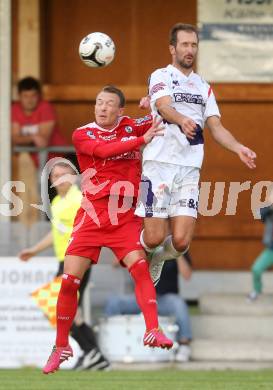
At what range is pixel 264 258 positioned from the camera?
15.5m

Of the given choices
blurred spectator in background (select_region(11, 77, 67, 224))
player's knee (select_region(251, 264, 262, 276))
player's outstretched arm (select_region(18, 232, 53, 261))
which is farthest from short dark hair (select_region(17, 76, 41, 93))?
player's knee (select_region(251, 264, 262, 276))

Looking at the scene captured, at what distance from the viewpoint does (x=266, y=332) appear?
15352 millimetres

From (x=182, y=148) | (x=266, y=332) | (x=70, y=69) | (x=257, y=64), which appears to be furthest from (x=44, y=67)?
(x=182, y=148)

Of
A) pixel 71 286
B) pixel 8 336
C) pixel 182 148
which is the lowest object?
pixel 8 336

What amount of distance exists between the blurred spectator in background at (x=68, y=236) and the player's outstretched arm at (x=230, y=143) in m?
3.43

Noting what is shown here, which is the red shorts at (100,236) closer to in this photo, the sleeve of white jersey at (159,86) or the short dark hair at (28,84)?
the sleeve of white jersey at (159,86)

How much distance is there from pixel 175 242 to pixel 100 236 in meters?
0.72

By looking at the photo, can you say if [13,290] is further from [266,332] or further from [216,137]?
[216,137]

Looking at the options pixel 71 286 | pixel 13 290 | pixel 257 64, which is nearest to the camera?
pixel 71 286

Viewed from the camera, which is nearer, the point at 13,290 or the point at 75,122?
the point at 13,290

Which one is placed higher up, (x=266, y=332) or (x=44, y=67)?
(x=44, y=67)

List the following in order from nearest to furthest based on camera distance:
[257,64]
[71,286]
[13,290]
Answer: [71,286] < [13,290] < [257,64]

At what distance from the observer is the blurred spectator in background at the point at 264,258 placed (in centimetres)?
1548

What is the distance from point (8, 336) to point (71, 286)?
15.0 ft
